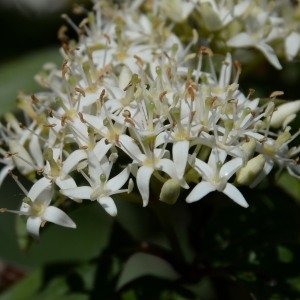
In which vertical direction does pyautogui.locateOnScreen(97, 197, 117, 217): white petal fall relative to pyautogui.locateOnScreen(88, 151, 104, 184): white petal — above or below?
below

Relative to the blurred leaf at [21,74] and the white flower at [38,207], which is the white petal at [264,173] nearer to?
the white flower at [38,207]

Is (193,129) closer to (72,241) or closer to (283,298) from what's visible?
(283,298)

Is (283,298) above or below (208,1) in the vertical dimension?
below

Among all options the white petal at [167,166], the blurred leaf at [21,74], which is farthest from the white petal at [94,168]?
the blurred leaf at [21,74]

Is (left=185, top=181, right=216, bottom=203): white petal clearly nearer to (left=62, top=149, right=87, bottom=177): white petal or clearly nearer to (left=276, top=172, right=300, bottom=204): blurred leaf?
(left=62, top=149, right=87, bottom=177): white petal

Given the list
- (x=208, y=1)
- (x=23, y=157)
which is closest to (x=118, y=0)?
(x=208, y=1)

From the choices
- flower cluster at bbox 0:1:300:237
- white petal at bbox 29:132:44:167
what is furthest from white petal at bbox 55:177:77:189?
white petal at bbox 29:132:44:167
